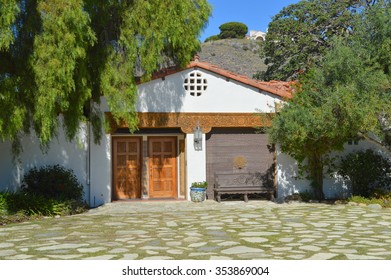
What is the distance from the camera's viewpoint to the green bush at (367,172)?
14336 mm

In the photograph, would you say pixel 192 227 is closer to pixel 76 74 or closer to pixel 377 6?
pixel 76 74

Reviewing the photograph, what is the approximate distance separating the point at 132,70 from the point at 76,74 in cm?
165

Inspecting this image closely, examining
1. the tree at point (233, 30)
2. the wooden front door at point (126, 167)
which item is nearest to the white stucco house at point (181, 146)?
the wooden front door at point (126, 167)

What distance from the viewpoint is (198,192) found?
47.2 ft

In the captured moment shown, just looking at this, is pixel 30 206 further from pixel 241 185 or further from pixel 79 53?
pixel 241 185

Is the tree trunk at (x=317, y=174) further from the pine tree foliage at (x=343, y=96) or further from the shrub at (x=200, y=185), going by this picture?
the shrub at (x=200, y=185)

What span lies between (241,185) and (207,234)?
6190 mm

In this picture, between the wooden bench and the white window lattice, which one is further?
the white window lattice

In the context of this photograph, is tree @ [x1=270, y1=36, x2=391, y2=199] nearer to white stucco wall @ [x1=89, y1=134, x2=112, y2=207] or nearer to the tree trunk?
the tree trunk

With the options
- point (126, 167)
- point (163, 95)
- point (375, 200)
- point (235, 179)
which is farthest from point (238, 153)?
point (375, 200)

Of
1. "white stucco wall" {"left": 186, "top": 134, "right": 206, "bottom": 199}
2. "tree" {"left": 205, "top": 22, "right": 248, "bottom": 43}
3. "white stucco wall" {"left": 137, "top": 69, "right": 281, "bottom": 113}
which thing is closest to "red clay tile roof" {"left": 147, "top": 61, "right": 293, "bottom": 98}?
"white stucco wall" {"left": 137, "top": 69, "right": 281, "bottom": 113}

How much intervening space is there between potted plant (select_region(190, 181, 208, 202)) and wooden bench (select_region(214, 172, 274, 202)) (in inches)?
14.0

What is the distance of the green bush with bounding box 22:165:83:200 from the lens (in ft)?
43.0

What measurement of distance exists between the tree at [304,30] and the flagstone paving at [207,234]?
17240mm
